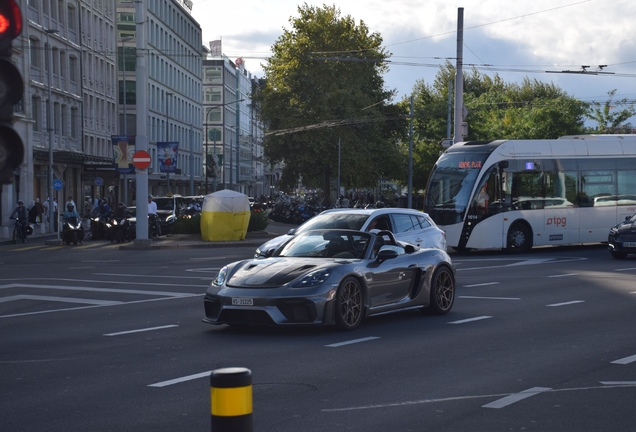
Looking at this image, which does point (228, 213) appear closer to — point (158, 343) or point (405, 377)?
point (158, 343)

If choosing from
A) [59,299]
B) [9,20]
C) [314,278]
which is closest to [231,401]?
[9,20]

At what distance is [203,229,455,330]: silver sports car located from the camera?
38.2 feet

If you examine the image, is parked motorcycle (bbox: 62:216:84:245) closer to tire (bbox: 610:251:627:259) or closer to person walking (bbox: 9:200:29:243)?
person walking (bbox: 9:200:29:243)

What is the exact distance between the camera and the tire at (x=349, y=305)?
11891 mm

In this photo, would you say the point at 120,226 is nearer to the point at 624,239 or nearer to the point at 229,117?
A: the point at 624,239

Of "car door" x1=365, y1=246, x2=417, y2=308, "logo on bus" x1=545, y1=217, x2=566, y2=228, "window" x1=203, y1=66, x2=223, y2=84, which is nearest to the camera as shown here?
"car door" x1=365, y1=246, x2=417, y2=308

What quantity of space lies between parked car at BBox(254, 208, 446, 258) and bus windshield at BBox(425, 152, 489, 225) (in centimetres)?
1052

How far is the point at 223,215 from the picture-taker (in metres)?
36.2

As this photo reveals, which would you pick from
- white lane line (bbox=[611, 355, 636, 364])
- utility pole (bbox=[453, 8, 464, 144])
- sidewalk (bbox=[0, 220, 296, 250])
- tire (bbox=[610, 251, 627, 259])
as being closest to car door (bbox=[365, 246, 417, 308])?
white lane line (bbox=[611, 355, 636, 364])

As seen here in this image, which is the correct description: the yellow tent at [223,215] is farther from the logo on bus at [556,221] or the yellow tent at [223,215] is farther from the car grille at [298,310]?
the car grille at [298,310]

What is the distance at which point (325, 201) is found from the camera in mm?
66812

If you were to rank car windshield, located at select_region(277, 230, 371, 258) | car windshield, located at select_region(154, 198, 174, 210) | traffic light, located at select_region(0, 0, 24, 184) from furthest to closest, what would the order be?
car windshield, located at select_region(154, 198, 174, 210), car windshield, located at select_region(277, 230, 371, 258), traffic light, located at select_region(0, 0, 24, 184)

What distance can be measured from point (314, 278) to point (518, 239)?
1948cm

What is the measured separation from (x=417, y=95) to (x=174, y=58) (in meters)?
26.9
